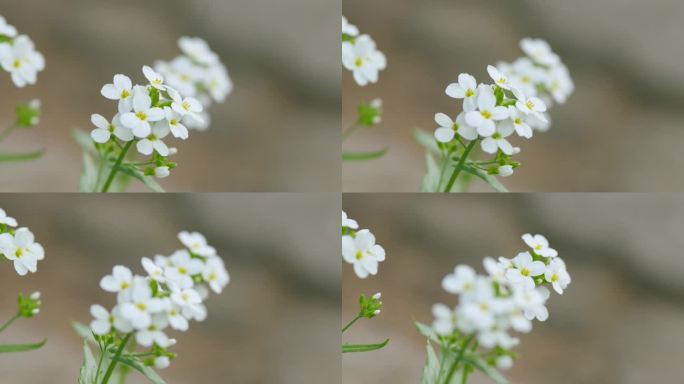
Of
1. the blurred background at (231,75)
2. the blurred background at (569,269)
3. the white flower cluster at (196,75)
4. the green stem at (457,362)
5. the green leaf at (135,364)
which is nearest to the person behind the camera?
the green stem at (457,362)

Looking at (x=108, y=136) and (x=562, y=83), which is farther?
(x=562, y=83)

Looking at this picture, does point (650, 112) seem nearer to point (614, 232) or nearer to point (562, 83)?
point (614, 232)

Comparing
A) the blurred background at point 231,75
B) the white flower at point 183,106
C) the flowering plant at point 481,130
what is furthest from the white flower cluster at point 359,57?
the blurred background at point 231,75

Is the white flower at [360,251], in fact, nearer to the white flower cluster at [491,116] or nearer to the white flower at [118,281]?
the white flower cluster at [491,116]

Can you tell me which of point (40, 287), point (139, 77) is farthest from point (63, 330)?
point (139, 77)

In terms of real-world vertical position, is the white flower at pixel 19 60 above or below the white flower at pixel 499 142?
above

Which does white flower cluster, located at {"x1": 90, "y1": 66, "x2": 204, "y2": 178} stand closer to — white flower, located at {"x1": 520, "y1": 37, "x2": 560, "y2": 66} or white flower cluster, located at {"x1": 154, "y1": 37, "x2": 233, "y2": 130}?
white flower cluster, located at {"x1": 154, "y1": 37, "x2": 233, "y2": 130}

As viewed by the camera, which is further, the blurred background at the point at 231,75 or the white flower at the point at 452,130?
the blurred background at the point at 231,75

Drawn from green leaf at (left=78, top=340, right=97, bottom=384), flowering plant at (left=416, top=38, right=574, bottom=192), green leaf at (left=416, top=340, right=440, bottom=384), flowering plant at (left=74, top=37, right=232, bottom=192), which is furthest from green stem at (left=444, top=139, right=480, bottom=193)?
green leaf at (left=78, top=340, right=97, bottom=384)
